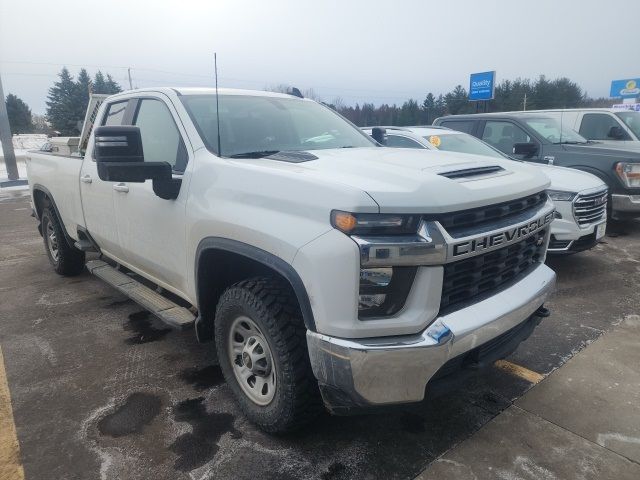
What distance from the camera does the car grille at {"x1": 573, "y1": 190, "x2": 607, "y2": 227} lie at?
5211 millimetres

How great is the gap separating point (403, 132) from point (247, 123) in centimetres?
400

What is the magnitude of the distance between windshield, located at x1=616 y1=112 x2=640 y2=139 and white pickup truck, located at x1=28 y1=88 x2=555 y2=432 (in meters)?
7.75

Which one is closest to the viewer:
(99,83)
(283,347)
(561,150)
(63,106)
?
(283,347)

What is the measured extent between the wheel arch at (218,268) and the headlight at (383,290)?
1.45 feet

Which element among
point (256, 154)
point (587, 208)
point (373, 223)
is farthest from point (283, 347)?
point (587, 208)

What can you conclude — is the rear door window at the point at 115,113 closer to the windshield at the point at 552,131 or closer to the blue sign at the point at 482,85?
the windshield at the point at 552,131

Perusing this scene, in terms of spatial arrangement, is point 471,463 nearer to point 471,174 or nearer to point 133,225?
point 471,174

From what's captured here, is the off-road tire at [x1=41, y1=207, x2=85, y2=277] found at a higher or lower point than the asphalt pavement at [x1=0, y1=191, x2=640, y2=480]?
higher

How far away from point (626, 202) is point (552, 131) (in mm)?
1681

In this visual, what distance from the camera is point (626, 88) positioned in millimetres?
35688

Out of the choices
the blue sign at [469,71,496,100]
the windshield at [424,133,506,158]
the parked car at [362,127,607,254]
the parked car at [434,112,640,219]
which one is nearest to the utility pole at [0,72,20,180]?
the parked car at [434,112,640,219]

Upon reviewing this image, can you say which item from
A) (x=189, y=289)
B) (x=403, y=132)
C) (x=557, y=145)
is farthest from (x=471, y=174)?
(x=557, y=145)

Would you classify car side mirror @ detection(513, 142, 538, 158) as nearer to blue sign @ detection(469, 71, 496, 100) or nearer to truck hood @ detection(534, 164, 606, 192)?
truck hood @ detection(534, 164, 606, 192)

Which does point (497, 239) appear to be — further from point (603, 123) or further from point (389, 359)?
point (603, 123)
